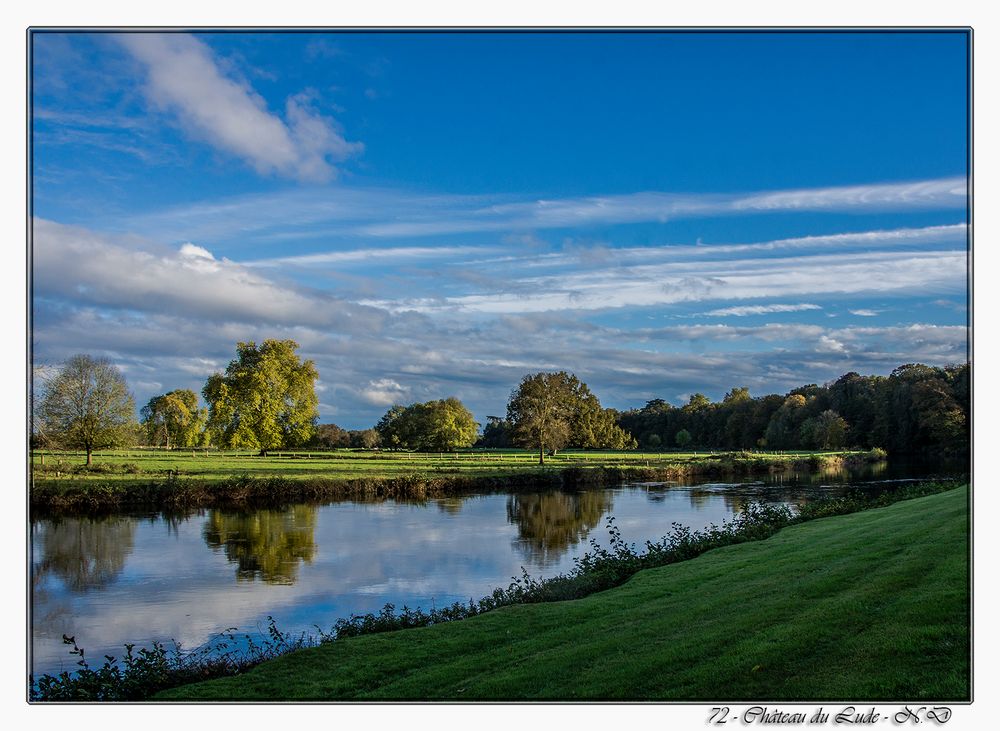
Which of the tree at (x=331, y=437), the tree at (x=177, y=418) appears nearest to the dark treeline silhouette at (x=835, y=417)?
Answer: the tree at (x=331, y=437)

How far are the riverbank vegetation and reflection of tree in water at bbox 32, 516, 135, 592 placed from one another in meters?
6.58

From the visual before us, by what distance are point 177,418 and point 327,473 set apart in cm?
1330

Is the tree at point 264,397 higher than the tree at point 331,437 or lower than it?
higher

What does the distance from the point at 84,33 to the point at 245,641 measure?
25.5ft

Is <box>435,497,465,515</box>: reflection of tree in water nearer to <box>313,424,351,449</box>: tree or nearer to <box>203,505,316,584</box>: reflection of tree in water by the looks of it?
<box>203,505,316,584</box>: reflection of tree in water

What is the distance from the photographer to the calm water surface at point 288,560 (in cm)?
1130

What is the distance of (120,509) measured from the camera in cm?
2203

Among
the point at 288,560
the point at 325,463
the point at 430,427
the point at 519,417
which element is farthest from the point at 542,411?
the point at 288,560

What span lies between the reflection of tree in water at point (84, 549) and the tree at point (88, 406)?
228 cm

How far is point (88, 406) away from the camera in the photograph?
70.7 feet

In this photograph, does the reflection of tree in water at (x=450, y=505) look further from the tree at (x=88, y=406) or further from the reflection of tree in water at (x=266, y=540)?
the tree at (x=88, y=406)
